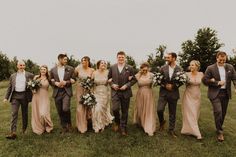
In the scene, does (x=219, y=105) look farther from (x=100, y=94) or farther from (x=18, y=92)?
(x=18, y=92)

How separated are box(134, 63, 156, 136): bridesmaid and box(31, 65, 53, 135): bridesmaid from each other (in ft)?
10.5

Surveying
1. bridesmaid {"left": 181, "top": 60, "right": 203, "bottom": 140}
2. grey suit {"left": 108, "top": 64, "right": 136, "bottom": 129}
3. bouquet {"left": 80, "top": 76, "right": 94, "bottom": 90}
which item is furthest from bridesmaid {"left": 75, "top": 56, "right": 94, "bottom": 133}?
bridesmaid {"left": 181, "top": 60, "right": 203, "bottom": 140}

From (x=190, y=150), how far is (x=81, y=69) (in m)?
4.65

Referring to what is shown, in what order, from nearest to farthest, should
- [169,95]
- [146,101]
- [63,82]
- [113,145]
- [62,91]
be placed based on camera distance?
[113,145] → [169,95] → [63,82] → [62,91] → [146,101]

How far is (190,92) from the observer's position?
12211mm

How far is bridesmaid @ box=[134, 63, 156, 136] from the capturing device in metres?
12.2

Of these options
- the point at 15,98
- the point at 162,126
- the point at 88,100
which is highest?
the point at 15,98

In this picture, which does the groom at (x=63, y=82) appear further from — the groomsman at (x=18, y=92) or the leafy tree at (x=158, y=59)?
the leafy tree at (x=158, y=59)

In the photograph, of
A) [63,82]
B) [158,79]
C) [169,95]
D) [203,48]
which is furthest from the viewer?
[203,48]

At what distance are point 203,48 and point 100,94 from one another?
25.2m

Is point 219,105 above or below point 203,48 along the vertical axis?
below

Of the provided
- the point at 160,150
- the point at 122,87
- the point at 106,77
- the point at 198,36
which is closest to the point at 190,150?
the point at 160,150

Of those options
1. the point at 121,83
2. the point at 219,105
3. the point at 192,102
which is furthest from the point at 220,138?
the point at 121,83

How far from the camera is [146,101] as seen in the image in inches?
488
